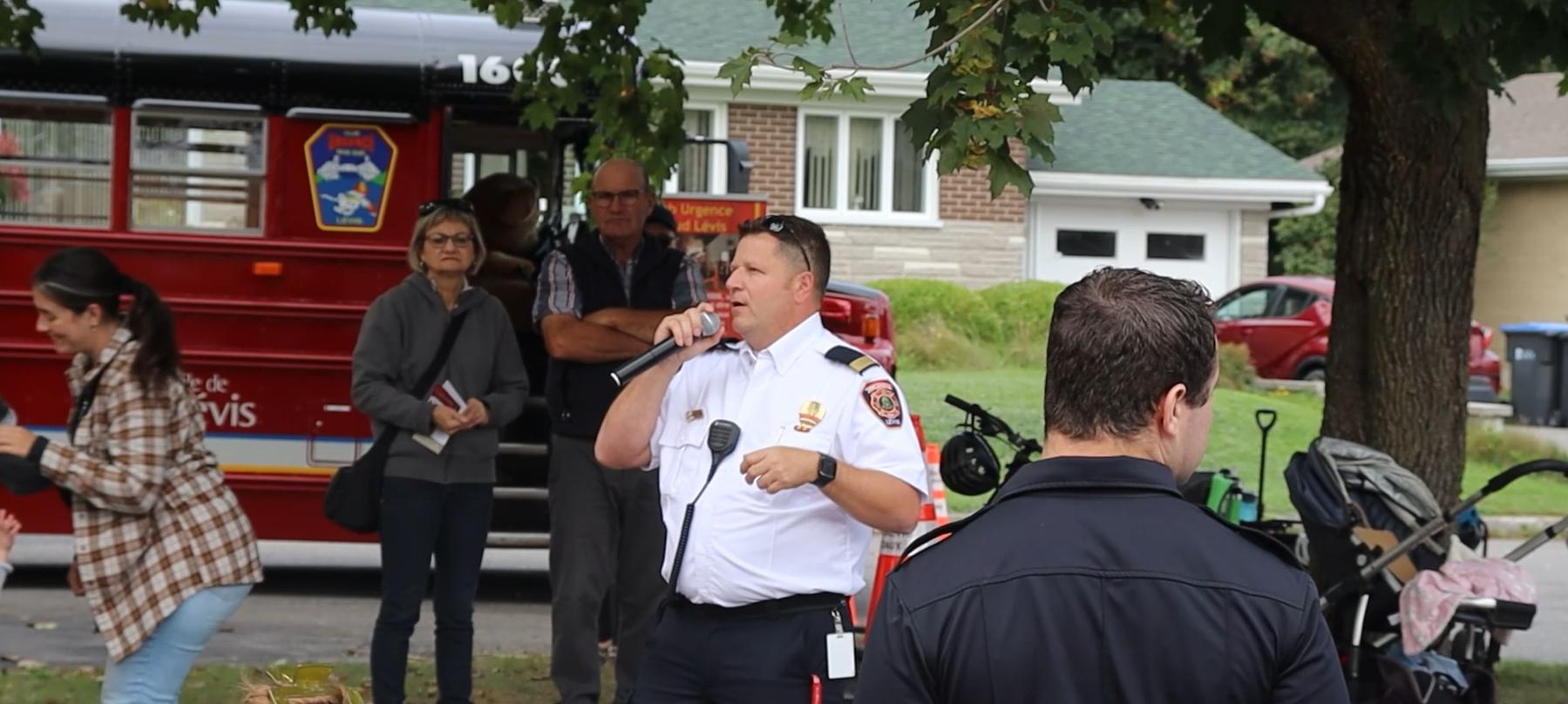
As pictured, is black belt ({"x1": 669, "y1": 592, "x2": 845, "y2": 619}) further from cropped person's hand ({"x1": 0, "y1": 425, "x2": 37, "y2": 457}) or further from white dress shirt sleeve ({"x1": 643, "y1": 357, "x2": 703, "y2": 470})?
cropped person's hand ({"x1": 0, "y1": 425, "x2": 37, "y2": 457})

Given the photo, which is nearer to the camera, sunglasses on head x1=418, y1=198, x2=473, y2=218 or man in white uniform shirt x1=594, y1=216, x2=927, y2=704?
man in white uniform shirt x1=594, y1=216, x2=927, y2=704

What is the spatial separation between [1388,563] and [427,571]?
11.5ft

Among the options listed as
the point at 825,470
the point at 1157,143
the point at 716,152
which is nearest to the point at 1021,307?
the point at 716,152

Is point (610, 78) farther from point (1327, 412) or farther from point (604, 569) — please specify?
point (1327, 412)

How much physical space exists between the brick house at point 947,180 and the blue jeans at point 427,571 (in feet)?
51.8

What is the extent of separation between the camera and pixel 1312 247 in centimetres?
3338

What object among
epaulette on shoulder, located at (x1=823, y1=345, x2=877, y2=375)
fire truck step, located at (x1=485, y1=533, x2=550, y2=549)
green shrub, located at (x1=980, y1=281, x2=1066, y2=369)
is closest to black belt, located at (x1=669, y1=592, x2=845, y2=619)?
epaulette on shoulder, located at (x1=823, y1=345, x2=877, y2=375)

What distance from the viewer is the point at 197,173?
410 inches

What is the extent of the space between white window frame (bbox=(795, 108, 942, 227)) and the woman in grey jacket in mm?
17597

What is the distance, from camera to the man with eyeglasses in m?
6.91

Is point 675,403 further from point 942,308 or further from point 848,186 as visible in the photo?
point 848,186

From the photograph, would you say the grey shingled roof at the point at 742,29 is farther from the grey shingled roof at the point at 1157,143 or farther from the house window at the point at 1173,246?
the house window at the point at 1173,246

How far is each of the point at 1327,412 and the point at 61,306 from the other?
17.8ft

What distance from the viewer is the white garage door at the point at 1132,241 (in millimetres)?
27656
